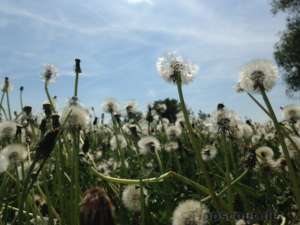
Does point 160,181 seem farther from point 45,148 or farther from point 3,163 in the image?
point 3,163

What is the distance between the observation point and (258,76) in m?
2.10

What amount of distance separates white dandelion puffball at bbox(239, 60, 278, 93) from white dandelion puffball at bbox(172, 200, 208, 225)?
1.94ft

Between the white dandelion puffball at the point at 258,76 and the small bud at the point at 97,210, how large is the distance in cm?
109

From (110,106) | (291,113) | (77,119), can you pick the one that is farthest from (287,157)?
(110,106)

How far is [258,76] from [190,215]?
0.72 m

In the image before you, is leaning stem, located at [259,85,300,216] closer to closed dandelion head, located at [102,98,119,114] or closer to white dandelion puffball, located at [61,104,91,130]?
white dandelion puffball, located at [61,104,91,130]

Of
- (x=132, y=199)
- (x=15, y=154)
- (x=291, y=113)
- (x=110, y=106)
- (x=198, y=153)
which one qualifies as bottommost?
(x=132, y=199)

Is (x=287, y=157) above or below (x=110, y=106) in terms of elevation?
below

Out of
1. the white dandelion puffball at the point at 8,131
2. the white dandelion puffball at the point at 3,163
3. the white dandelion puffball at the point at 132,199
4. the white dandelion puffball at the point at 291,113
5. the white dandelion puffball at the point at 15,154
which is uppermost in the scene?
the white dandelion puffball at the point at 291,113

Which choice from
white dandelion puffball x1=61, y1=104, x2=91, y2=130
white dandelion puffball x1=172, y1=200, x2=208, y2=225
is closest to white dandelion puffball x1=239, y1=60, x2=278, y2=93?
white dandelion puffball x1=172, y1=200, x2=208, y2=225

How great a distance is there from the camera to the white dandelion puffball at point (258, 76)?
209 cm

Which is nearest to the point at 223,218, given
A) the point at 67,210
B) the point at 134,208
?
the point at 134,208

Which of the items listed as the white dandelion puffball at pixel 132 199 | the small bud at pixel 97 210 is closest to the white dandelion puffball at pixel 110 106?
the white dandelion puffball at pixel 132 199

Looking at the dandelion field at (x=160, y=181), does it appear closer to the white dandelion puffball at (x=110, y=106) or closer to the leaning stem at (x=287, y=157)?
the leaning stem at (x=287, y=157)
